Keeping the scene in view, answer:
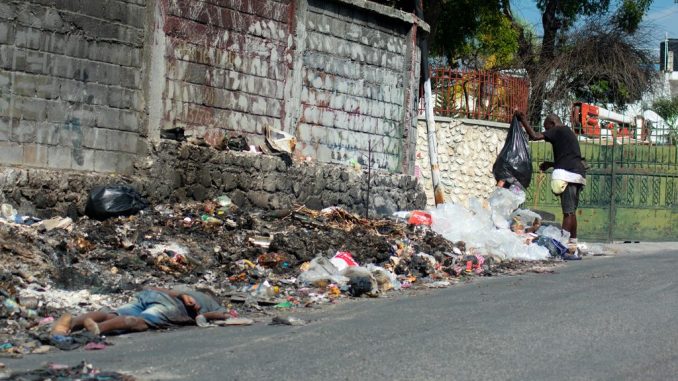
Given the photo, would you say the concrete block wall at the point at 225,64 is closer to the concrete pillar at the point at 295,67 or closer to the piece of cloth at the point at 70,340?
the concrete pillar at the point at 295,67

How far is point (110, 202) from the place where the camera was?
10922mm

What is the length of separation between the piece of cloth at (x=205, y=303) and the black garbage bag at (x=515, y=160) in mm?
8005

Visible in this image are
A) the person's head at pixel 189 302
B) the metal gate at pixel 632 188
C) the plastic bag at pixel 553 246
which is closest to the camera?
the person's head at pixel 189 302

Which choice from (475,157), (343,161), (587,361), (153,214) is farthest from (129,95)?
(475,157)

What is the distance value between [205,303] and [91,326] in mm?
1142

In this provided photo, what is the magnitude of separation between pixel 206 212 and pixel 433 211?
3.52 metres

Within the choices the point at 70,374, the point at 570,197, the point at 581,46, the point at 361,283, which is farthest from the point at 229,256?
the point at 581,46

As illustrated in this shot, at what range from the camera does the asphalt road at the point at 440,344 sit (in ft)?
19.4

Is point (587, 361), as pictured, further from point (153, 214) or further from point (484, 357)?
point (153, 214)

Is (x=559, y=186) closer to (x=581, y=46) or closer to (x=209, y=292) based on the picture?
(x=209, y=292)

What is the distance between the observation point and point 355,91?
1464cm

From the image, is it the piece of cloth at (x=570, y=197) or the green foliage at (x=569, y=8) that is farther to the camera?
the green foliage at (x=569, y=8)

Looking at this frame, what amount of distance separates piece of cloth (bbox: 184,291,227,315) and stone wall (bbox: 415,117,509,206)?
10.4 metres

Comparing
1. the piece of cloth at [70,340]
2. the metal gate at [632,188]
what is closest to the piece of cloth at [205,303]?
the piece of cloth at [70,340]
